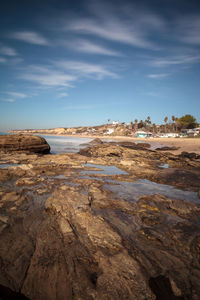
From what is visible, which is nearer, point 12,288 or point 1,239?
point 12,288

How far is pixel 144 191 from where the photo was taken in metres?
6.85

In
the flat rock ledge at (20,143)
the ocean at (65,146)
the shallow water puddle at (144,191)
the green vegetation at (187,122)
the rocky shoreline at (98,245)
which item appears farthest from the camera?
the green vegetation at (187,122)

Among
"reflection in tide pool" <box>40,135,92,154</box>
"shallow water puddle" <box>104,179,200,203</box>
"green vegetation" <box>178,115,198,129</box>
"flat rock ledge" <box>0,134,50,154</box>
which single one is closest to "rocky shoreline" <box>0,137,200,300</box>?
"shallow water puddle" <box>104,179,200,203</box>

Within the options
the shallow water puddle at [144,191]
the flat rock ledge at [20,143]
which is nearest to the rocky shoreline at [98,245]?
the shallow water puddle at [144,191]

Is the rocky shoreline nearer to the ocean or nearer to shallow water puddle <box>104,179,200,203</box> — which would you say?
shallow water puddle <box>104,179,200,203</box>

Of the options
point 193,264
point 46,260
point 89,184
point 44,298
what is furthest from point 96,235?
point 89,184

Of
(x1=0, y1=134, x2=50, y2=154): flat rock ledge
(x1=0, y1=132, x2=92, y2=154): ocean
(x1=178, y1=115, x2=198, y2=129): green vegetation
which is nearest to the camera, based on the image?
(x1=0, y1=134, x2=50, y2=154): flat rock ledge

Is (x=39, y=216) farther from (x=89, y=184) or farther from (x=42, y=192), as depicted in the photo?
(x=89, y=184)

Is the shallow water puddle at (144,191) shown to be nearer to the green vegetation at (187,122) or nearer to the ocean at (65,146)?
the ocean at (65,146)

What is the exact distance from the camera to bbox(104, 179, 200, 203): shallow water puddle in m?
6.28

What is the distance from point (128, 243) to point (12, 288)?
2.29 metres

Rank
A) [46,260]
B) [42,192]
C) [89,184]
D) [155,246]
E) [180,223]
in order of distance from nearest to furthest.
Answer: [46,260]
[155,246]
[180,223]
[42,192]
[89,184]

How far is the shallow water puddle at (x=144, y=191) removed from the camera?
20.6ft

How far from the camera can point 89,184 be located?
294 inches
